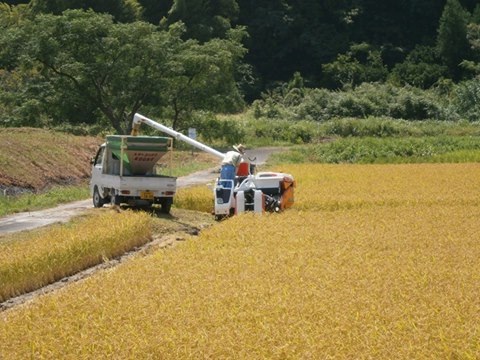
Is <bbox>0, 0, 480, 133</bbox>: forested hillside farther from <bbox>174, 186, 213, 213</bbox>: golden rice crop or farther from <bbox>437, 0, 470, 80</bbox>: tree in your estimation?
<bbox>174, 186, 213, 213</bbox>: golden rice crop

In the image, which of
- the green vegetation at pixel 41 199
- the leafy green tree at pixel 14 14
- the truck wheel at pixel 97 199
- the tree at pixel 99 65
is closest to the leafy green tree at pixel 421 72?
the leafy green tree at pixel 14 14

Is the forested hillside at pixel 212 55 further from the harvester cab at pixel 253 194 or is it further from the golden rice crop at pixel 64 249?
the golden rice crop at pixel 64 249

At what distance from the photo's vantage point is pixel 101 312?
30.6ft

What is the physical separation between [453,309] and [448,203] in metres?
11.9

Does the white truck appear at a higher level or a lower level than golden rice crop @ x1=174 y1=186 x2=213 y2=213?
higher

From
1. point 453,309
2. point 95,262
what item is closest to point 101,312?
point 453,309

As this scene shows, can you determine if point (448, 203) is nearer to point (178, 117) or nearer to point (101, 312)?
point (101, 312)

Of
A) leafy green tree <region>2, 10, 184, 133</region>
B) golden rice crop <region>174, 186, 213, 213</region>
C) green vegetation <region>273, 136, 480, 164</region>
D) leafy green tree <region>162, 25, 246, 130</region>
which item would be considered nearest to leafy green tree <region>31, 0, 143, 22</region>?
leafy green tree <region>162, 25, 246, 130</region>

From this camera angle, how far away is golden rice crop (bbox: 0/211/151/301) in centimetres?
1285

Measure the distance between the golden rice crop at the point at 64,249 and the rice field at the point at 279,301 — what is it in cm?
170

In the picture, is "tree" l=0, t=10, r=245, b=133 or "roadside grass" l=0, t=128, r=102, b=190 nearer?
"roadside grass" l=0, t=128, r=102, b=190

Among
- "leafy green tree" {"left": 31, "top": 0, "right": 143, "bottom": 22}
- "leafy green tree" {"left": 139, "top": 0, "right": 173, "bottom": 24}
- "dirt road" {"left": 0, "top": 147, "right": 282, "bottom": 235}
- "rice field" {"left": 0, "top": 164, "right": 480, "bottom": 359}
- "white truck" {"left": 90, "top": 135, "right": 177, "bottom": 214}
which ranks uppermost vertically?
"leafy green tree" {"left": 139, "top": 0, "right": 173, "bottom": 24}

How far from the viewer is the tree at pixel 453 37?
230 ft

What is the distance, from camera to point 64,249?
46.3ft
